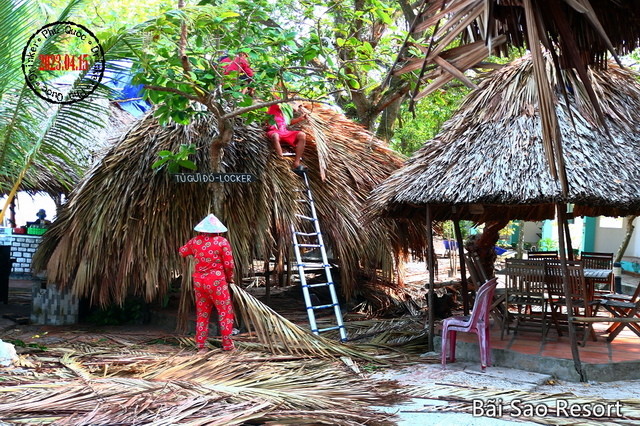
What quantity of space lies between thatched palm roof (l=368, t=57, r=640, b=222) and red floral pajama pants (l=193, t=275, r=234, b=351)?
205 cm

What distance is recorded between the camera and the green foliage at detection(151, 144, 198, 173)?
7332mm

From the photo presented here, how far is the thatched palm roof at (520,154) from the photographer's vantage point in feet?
20.7

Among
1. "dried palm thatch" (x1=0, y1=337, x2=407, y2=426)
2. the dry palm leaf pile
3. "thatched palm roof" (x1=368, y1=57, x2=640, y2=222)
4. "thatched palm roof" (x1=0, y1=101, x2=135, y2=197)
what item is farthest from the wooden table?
"thatched palm roof" (x1=0, y1=101, x2=135, y2=197)

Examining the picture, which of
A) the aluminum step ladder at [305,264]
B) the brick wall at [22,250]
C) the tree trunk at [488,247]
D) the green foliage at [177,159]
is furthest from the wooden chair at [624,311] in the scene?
the brick wall at [22,250]

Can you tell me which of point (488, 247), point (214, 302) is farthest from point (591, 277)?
Result: point (214, 302)

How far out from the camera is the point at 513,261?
7062 mm

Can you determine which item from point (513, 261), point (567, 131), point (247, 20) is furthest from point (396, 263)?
point (247, 20)

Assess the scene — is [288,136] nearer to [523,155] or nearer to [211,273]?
[211,273]

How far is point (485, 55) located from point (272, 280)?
11.1 metres

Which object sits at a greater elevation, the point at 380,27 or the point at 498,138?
the point at 380,27

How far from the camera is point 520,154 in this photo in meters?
6.66

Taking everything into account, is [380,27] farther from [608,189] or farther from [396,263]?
[608,189]

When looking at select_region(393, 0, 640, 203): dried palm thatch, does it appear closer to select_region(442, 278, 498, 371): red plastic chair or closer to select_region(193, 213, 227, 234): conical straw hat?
select_region(442, 278, 498, 371): red plastic chair

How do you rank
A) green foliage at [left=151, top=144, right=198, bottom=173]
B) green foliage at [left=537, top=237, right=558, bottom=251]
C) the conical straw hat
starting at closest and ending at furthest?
the conical straw hat
green foliage at [left=151, top=144, right=198, bottom=173]
green foliage at [left=537, top=237, right=558, bottom=251]
